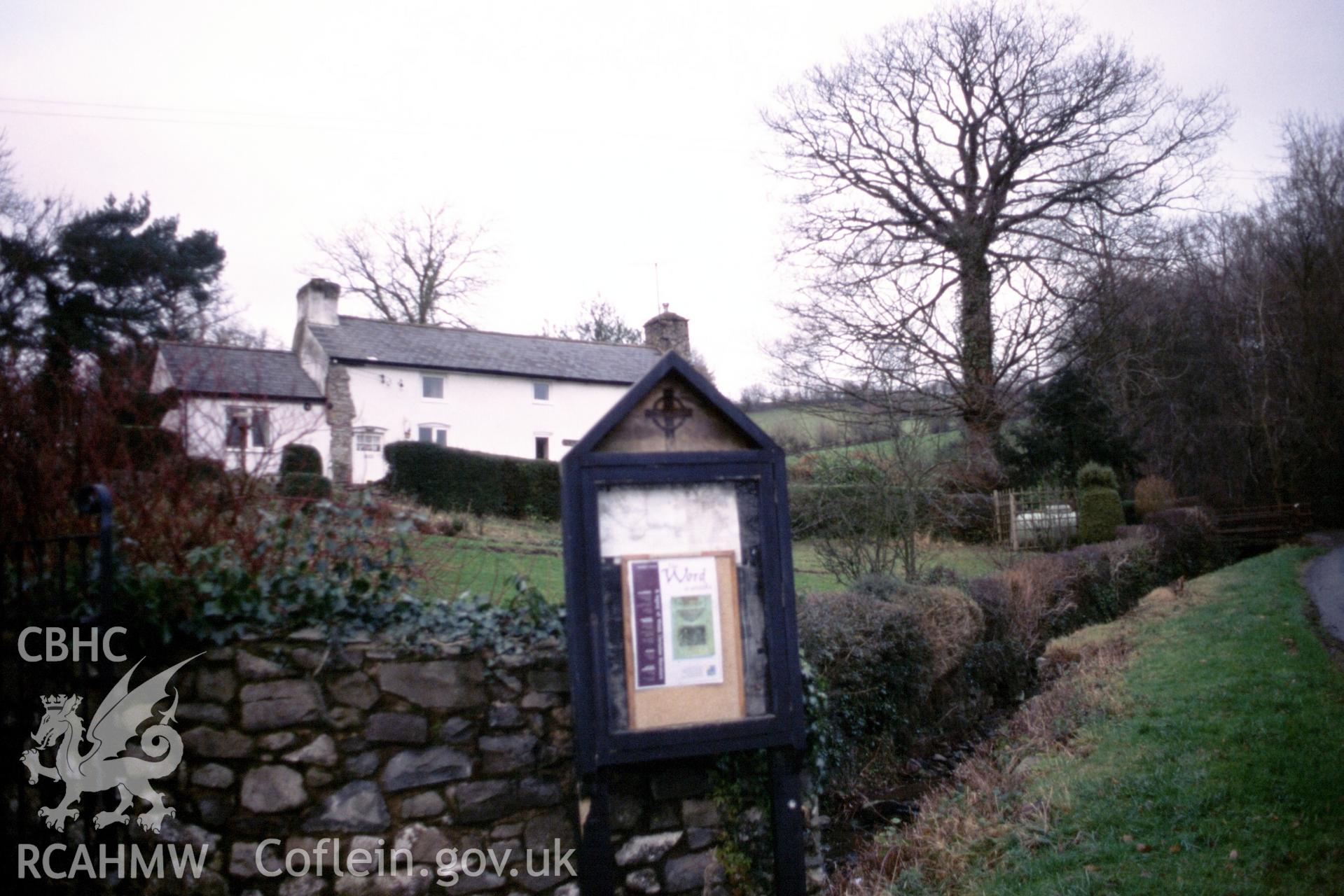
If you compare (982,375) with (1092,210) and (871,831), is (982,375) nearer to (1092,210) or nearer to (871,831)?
(1092,210)

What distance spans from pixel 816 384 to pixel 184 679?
55.2ft

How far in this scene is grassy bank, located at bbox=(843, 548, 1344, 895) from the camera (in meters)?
4.21

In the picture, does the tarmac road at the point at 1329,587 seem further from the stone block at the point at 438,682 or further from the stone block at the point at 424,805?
the stone block at the point at 424,805

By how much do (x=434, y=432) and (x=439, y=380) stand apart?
1732 millimetres

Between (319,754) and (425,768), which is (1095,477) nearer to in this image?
(425,768)

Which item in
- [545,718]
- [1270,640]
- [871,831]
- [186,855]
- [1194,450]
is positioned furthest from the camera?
[1194,450]

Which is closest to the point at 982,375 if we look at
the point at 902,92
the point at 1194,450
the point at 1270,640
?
the point at 902,92

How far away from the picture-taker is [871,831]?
650 centimetres

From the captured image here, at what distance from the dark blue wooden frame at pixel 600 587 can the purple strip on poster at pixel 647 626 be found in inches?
6.0

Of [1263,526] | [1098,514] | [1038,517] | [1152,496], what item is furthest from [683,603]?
[1263,526]

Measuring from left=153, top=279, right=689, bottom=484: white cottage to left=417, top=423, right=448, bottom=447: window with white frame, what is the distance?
33mm

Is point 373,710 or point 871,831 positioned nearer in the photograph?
point 373,710

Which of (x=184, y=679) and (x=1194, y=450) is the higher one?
(x=1194, y=450)

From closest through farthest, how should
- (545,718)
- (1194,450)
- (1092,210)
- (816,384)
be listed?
1. (545,718)
2. (816,384)
3. (1092,210)
4. (1194,450)
